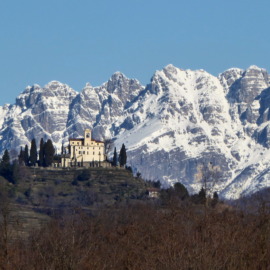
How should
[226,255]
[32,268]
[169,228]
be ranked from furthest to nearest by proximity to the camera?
[169,228]
[32,268]
[226,255]

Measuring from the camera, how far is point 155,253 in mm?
85188

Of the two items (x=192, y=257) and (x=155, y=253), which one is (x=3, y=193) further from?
(x=192, y=257)

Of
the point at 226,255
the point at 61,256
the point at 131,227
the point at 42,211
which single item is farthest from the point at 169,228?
the point at 42,211

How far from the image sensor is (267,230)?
8288cm

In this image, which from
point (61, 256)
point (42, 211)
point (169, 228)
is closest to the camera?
point (61, 256)

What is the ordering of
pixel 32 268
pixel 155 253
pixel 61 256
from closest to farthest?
pixel 61 256 < pixel 32 268 < pixel 155 253

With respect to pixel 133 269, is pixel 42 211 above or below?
above

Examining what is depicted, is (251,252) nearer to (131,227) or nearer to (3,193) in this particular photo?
(131,227)

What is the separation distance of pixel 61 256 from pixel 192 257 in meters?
7.93

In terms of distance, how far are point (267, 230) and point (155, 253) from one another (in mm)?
8577

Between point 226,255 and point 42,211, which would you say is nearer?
point 226,255

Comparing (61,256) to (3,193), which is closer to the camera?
(61,256)

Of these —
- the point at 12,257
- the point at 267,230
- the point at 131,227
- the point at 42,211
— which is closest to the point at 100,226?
the point at 131,227

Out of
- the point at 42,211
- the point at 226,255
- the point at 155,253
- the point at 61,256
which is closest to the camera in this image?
the point at 61,256
